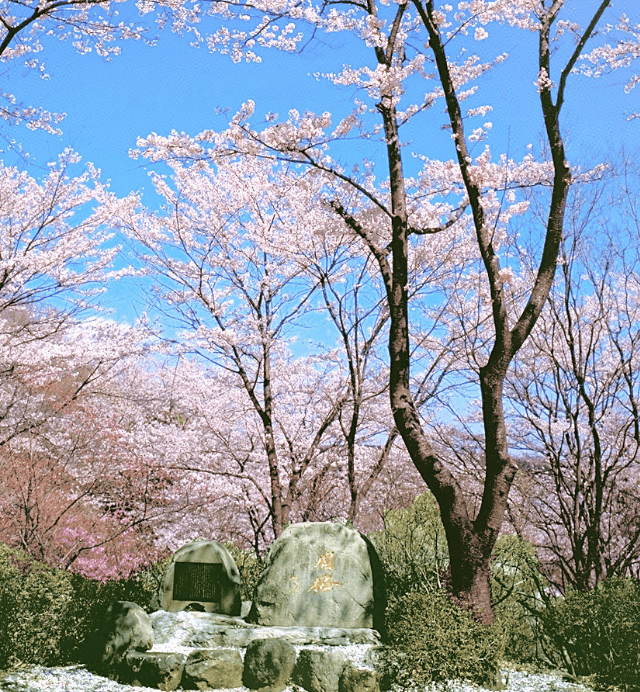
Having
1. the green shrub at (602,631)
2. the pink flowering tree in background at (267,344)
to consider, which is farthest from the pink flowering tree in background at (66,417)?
the green shrub at (602,631)

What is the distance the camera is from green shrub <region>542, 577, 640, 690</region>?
5.27 m

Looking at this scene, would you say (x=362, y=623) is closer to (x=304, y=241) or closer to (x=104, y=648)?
(x=104, y=648)

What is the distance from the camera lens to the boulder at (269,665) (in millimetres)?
5676

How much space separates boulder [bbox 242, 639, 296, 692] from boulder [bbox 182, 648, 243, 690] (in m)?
0.10

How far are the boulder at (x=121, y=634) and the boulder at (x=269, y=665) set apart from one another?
118cm

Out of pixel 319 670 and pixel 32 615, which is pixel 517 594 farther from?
pixel 32 615

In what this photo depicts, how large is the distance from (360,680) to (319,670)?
0.43 metres

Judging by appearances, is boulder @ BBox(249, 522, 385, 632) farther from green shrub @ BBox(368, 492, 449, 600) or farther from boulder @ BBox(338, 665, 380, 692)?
boulder @ BBox(338, 665, 380, 692)

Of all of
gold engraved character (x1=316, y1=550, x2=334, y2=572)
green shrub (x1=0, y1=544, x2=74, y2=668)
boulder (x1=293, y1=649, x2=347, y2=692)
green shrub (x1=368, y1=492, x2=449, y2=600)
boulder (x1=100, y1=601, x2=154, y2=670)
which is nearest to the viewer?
boulder (x1=293, y1=649, x2=347, y2=692)

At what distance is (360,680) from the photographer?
5281 mm

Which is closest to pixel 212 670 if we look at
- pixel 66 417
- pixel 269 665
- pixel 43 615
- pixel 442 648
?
pixel 269 665

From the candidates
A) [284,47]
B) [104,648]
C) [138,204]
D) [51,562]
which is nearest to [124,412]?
[51,562]

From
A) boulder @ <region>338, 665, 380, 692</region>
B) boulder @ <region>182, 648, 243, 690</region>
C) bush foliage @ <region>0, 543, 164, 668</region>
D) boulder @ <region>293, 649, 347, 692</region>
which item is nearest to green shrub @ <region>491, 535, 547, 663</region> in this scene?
boulder @ <region>338, 665, 380, 692</region>

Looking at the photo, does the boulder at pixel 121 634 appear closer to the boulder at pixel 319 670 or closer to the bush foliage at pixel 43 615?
the bush foliage at pixel 43 615
